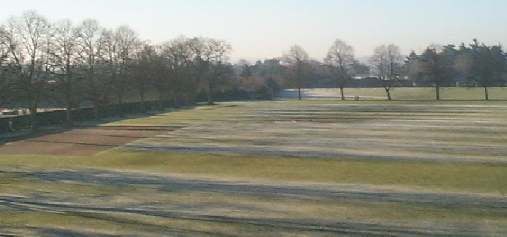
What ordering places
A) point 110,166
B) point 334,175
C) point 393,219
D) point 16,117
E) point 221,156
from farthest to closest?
point 16,117 → point 221,156 → point 110,166 → point 334,175 → point 393,219

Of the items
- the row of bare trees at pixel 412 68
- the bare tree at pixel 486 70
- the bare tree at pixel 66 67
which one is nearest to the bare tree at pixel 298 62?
the row of bare trees at pixel 412 68

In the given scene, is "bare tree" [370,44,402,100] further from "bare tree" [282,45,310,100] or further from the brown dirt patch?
the brown dirt patch

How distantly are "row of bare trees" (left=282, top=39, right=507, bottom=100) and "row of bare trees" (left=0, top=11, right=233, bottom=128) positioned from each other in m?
21.6

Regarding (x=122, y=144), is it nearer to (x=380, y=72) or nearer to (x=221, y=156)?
(x=221, y=156)

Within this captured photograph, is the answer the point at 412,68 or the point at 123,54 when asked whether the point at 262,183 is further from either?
the point at 412,68

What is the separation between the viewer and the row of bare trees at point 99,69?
55.4 metres

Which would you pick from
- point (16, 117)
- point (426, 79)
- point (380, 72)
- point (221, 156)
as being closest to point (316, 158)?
point (221, 156)

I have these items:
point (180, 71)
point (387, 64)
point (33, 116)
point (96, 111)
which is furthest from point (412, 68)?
point (33, 116)

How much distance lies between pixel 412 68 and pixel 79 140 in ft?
325

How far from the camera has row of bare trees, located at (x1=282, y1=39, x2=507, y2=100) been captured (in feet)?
354

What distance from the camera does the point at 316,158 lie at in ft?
112

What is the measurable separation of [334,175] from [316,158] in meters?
5.85

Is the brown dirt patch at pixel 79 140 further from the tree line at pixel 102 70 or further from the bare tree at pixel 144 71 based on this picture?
the bare tree at pixel 144 71

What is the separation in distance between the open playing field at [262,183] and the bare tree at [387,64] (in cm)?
7758
